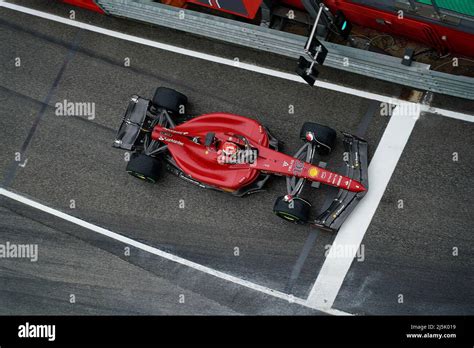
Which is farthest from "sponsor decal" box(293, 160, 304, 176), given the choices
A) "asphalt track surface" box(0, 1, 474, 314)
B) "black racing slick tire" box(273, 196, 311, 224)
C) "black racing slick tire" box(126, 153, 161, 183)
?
"black racing slick tire" box(126, 153, 161, 183)

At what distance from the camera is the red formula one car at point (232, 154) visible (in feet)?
39.3

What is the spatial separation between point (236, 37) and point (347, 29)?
2094mm

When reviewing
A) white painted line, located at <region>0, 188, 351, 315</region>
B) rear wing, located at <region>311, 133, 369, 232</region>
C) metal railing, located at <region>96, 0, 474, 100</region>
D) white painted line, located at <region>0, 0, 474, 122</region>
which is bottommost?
white painted line, located at <region>0, 188, 351, 315</region>

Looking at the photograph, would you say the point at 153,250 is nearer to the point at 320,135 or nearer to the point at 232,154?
the point at 232,154

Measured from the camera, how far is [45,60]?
47.7 feet

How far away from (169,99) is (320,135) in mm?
2672

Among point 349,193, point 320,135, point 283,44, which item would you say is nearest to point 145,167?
point 320,135

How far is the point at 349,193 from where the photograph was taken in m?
12.0

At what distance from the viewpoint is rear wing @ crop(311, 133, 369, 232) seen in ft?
39.2

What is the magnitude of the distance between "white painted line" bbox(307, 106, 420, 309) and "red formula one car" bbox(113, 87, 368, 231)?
0.24 m

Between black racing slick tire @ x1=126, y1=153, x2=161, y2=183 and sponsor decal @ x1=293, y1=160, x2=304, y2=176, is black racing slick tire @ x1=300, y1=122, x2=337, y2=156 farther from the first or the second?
black racing slick tire @ x1=126, y1=153, x2=161, y2=183

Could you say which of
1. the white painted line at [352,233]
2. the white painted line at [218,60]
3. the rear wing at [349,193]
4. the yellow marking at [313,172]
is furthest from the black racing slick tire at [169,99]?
the white painted line at [352,233]
